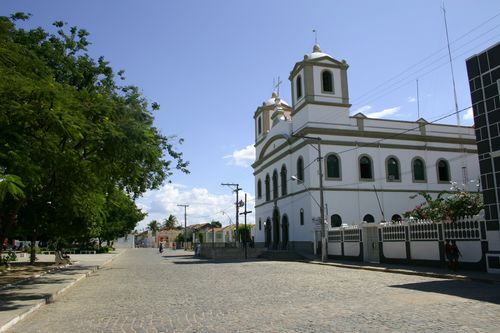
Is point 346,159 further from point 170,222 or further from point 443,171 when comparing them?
point 170,222

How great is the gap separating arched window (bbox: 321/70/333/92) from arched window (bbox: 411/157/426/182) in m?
10.3

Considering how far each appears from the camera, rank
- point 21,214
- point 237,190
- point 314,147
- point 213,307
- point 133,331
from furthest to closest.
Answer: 1. point 237,190
2. point 314,147
3. point 21,214
4. point 213,307
5. point 133,331

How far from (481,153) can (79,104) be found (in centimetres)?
1528

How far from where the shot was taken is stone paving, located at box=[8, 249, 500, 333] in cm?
846

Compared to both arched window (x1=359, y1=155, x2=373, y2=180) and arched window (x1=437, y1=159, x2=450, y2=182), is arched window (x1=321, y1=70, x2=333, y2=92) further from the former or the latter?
arched window (x1=437, y1=159, x2=450, y2=182)

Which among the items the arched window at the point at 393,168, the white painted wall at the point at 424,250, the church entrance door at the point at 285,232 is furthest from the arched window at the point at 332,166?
the white painted wall at the point at 424,250

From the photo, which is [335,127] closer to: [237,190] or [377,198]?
[377,198]

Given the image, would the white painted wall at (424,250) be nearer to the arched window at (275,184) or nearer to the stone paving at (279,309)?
the stone paving at (279,309)

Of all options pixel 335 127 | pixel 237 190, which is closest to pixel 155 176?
pixel 335 127

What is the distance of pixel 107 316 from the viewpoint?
10.2 metres

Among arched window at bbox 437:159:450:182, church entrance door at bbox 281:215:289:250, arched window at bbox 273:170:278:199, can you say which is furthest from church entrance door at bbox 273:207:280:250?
arched window at bbox 437:159:450:182

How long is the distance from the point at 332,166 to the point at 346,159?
145cm

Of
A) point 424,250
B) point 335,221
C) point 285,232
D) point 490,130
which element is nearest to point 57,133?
point 490,130

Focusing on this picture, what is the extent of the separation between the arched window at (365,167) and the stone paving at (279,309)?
26560 mm
